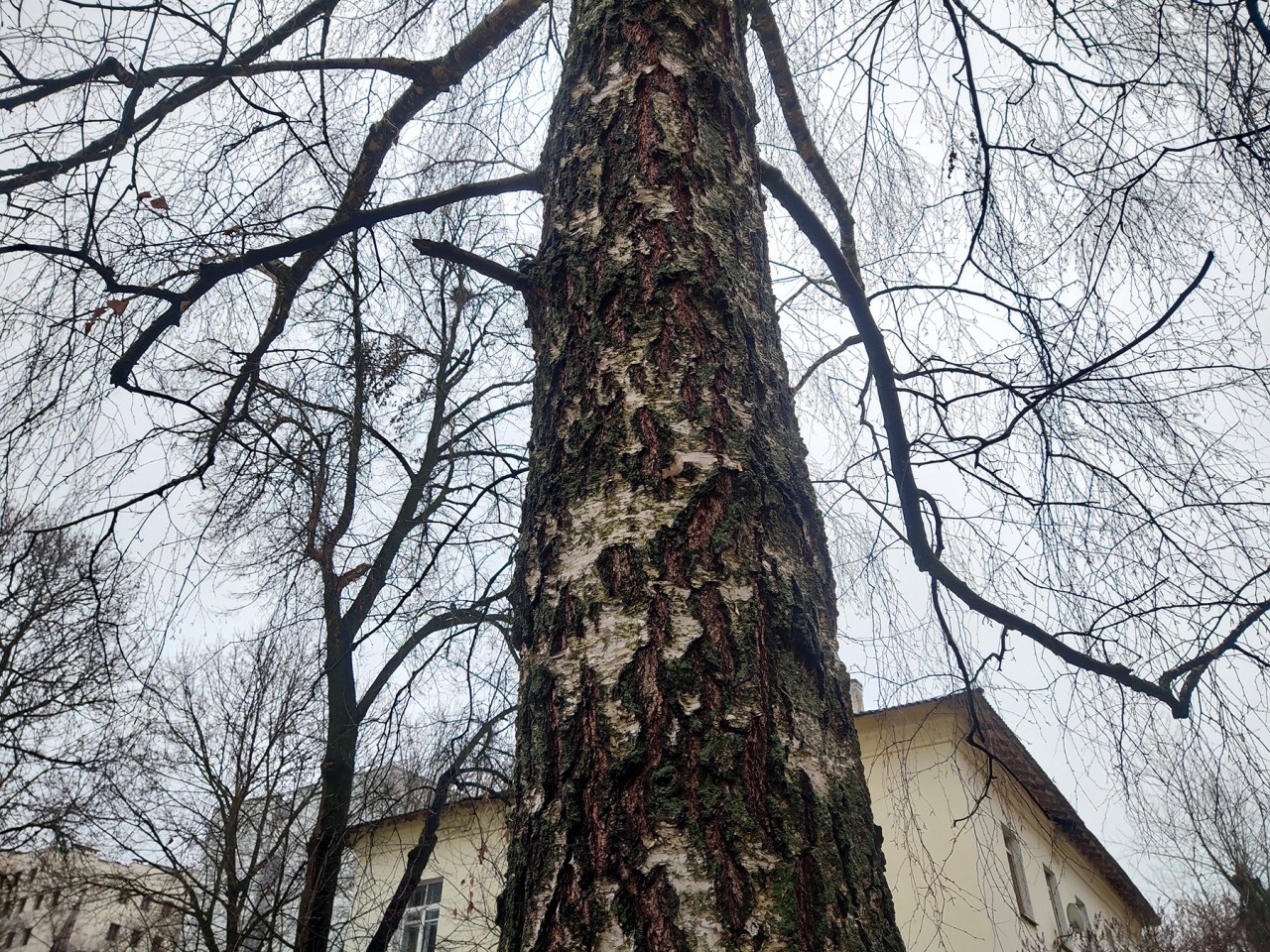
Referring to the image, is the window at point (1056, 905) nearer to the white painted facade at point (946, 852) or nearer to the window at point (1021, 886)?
the white painted facade at point (946, 852)

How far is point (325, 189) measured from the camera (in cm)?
289

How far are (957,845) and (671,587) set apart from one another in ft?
28.1

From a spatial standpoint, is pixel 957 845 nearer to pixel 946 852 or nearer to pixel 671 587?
pixel 946 852

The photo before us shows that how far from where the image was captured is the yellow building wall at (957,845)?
260 centimetres

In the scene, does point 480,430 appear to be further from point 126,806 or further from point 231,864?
point 126,806

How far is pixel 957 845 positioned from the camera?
8336mm

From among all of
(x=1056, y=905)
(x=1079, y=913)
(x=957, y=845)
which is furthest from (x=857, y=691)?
(x=1079, y=913)

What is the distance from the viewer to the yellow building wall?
2.60m

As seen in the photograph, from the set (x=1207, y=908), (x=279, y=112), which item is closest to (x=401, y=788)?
(x=279, y=112)

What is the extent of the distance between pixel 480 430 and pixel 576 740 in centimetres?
378

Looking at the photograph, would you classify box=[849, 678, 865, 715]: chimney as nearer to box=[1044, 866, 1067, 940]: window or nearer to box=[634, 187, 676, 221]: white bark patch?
box=[634, 187, 676, 221]: white bark patch

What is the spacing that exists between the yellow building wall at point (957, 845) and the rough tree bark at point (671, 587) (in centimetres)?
141

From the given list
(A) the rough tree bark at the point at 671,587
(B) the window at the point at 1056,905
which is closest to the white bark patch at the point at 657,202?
(A) the rough tree bark at the point at 671,587

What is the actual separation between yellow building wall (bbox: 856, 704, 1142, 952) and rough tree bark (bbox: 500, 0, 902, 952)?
1.41 metres
